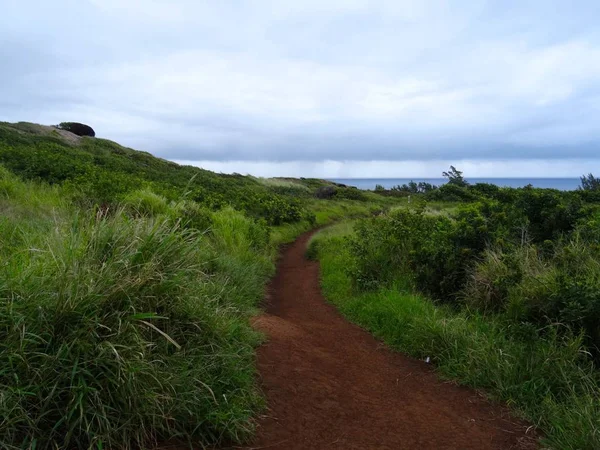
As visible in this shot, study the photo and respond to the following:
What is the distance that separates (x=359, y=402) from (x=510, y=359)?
1.87 m

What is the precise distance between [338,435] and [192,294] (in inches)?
71.5

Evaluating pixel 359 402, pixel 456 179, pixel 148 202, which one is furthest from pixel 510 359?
pixel 456 179

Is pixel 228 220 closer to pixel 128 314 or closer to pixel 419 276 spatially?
pixel 419 276

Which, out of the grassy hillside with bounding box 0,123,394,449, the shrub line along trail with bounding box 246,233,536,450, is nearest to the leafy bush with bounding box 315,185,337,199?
the shrub line along trail with bounding box 246,233,536,450

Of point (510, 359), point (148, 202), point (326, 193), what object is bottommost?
point (510, 359)

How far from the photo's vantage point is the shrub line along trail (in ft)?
12.5

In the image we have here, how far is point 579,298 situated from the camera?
5.47 meters

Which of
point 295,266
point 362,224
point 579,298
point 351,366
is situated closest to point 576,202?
point 579,298

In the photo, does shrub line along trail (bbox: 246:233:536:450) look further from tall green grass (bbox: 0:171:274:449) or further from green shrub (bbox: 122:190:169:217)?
green shrub (bbox: 122:190:169:217)

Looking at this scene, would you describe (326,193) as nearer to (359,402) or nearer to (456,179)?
(456,179)

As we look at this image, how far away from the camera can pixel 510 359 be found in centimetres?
522

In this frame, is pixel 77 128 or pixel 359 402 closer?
pixel 359 402

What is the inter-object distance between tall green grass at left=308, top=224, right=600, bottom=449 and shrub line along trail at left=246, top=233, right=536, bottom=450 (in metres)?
0.21

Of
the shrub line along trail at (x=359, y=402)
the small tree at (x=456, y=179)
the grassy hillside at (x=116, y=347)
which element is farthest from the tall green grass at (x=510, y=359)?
the small tree at (x=456, y=179)
